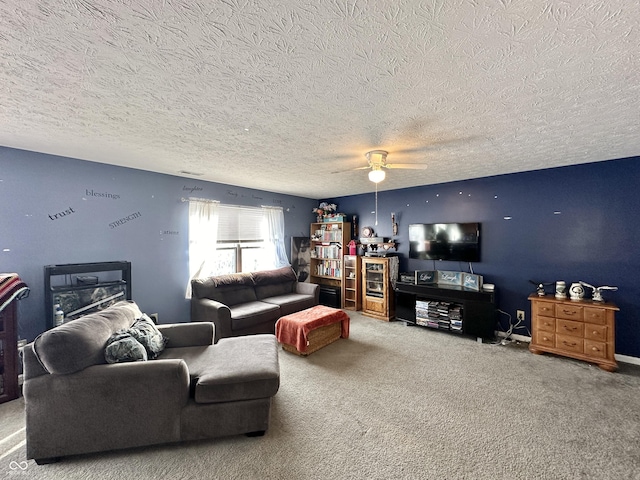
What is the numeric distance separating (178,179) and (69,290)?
1885mm

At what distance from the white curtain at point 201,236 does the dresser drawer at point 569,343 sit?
15.7 feet

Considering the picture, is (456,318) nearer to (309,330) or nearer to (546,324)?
(546,324)

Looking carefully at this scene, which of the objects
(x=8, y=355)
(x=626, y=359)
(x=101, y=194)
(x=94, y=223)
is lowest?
(x=626, y=359)

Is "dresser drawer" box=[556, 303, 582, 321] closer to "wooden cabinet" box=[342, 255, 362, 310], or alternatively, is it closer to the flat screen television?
the flat screen television

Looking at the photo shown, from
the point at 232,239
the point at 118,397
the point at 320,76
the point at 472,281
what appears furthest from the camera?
the point at 232,239

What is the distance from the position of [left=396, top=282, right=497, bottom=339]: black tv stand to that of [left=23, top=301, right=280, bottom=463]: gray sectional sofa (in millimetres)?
2917

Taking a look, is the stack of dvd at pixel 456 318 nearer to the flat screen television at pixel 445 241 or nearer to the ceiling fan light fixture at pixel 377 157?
the flat screen television at pixel 445 241

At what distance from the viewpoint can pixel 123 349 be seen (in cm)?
190

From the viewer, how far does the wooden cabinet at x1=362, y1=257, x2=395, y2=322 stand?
4.70m

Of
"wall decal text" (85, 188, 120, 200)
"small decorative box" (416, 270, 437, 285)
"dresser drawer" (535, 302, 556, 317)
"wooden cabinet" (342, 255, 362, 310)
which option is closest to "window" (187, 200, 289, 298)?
"wall decal text" (85, 188, 120, 200)

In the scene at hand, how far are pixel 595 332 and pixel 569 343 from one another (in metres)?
0.27

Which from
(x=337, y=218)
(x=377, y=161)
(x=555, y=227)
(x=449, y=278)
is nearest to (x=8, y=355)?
(x=377, y=161)

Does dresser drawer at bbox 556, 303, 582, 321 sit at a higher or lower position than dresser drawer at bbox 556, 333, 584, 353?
higher

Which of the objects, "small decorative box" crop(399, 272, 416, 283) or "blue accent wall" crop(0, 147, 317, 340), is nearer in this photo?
"blue accent wall" crop(0, 147, 317, 340)
